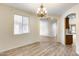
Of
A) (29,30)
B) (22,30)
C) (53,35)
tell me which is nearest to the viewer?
(22,30)

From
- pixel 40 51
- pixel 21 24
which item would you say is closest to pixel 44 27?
pixel 21 24

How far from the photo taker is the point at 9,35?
21.8 ft

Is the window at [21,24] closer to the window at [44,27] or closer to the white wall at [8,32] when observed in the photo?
the white wall at [8,32]

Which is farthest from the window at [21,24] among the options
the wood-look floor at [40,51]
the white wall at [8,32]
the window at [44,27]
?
the window at [44,27]

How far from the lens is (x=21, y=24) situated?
8.38m

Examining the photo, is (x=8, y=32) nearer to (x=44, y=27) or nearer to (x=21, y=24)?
(x=21, y=24)

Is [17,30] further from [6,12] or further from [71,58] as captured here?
[71,58]

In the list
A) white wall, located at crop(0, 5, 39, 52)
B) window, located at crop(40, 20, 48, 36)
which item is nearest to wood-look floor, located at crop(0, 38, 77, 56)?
white wall, located at crop(0, 5, 39, 52)

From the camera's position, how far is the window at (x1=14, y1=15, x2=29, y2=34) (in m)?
7.63

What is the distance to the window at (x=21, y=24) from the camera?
25.0 feet

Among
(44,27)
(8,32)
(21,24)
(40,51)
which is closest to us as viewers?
(40,51)

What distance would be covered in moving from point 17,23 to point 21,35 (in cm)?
86

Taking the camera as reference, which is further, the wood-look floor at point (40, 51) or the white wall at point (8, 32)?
the white wall at point (8, 32)

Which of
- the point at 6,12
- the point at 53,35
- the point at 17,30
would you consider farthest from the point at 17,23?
the point at 53,35
